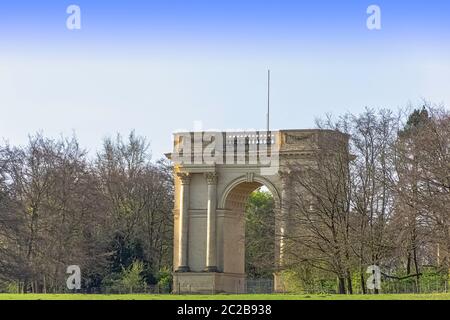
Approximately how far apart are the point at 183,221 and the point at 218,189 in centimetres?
321

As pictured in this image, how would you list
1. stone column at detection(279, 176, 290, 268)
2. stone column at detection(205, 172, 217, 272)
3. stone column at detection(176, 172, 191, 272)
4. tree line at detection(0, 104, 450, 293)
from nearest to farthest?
tree line at detection(0, 104, 450, 293) < stone column at detection(279, 176, 290, 268) < stone column at detection(205, 172, 217, 272) < stone column at detection(176, 172, 191, 272)

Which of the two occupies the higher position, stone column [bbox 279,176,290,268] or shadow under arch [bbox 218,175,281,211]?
shadow under arch [bbox 218,175,281,211]

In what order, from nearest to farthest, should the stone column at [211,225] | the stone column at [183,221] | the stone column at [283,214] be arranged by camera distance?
the stone column at [283,214]
the stone column at [211,225]
the stone column at [183,221]

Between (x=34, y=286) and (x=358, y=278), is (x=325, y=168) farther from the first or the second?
(x=34, y=286)

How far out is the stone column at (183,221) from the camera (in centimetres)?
6900

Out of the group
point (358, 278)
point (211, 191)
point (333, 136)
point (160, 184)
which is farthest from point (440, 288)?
point (160, 184)

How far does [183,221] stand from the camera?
69250 millimetres

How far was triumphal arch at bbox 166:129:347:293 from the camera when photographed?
67.1m

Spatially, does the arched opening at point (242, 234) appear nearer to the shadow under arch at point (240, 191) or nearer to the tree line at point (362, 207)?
the shadow under arch at point (240, 191)
